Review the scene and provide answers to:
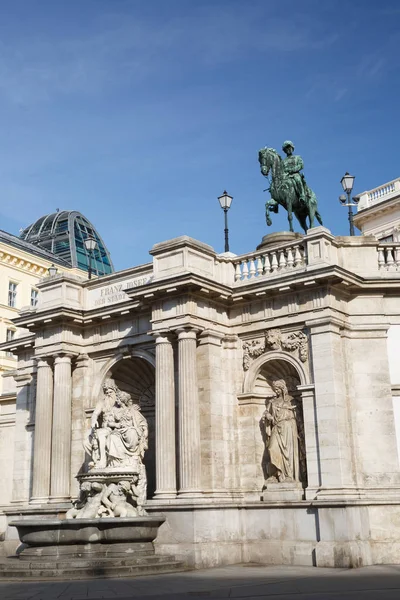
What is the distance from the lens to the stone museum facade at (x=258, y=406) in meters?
21.3

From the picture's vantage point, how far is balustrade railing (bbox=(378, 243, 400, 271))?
23.8 meters

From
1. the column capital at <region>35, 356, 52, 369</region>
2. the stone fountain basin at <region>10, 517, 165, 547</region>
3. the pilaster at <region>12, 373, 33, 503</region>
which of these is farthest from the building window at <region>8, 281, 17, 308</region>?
the stone fountain basin at <region>10, 517, 165, 547</region>

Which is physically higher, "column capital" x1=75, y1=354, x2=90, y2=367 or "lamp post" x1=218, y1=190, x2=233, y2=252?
"lamp post" x1=218, y1=190, x2=233, y2=252

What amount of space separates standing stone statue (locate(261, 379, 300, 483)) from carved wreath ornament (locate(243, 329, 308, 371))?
4.85ft

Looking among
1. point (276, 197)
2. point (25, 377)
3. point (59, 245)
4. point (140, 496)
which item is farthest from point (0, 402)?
point (59, 245)

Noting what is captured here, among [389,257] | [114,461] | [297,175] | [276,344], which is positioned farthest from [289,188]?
[114,461]

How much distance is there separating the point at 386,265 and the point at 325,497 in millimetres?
7610

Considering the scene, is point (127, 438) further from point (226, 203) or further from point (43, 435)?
point (226, 203)

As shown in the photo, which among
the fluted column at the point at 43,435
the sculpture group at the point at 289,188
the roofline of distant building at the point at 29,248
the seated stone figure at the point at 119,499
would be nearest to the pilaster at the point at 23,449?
the fluted column at the point at 43,435

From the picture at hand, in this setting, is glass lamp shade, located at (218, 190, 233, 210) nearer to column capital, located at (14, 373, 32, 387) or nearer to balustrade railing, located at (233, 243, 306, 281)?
balustrade railing, located at (233, 243, 306, 281)

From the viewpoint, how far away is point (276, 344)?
23.5 meters

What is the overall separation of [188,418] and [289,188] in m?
9.30

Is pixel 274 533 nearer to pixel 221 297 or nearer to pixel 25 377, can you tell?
pixel 221 297

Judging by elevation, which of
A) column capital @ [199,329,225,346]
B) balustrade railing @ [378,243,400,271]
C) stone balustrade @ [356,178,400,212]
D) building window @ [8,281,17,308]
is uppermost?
stone balustrade @ [356,178,400,212]
